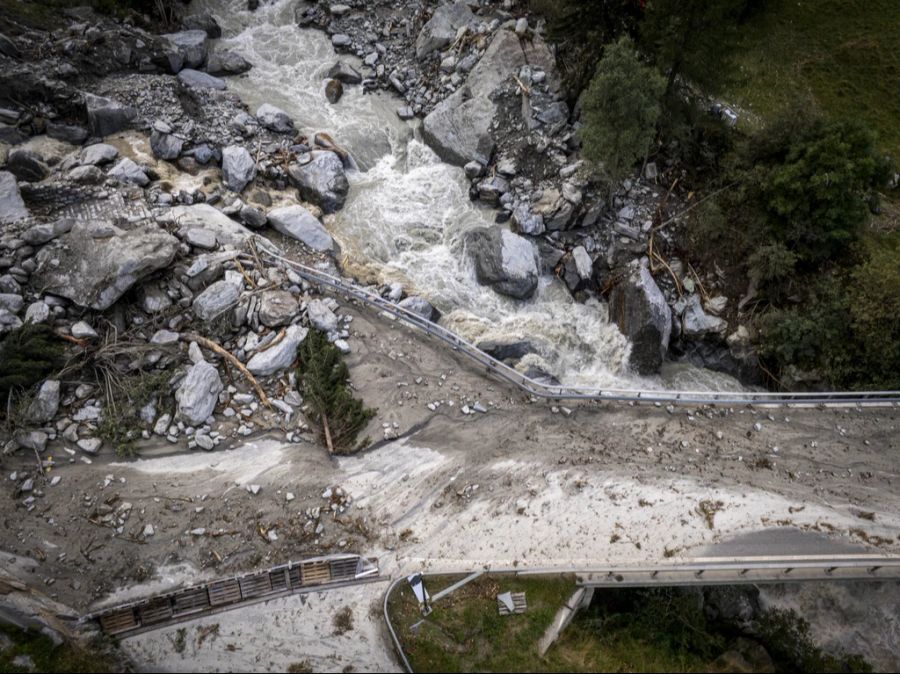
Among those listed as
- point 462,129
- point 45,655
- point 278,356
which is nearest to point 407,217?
point 462,129

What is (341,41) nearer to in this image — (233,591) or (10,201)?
(10,201)

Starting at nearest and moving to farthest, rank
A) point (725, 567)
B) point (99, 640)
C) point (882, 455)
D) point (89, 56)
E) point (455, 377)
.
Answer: point (99, 640)
point (725, 567)
point (882, 455)
point (455, 377)
point (89, 56)

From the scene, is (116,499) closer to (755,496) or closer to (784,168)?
(755,496)

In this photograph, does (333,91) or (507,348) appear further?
(333,91)

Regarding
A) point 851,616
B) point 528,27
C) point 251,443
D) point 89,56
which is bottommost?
point 251,443

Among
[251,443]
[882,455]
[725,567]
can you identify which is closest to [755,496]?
[725,567]

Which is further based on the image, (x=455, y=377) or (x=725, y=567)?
(x=455, y=377)

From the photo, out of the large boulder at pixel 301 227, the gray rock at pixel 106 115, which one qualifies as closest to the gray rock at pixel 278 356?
the large boulder at pixel 301 227
